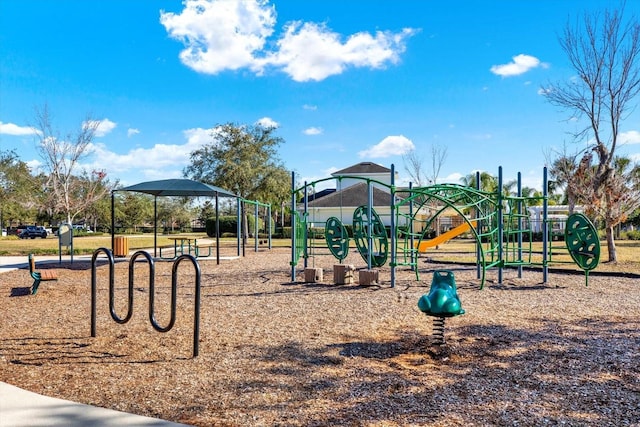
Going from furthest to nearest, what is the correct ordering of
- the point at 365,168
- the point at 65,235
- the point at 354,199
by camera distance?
1. the point at 365,168
2. the point at 354,199
3. the point at 65,235

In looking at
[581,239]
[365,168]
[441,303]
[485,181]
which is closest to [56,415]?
[441,303]

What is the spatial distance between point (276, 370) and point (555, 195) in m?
53.3

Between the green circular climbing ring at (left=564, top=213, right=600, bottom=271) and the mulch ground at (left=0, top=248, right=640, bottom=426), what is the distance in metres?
1.86

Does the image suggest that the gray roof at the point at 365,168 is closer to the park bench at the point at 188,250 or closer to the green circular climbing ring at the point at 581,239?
the park bench at the point at 188,250

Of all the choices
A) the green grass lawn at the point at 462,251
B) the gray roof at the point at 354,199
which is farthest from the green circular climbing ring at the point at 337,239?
the gray roof at the point at 354,199

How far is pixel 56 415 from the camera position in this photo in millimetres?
3473

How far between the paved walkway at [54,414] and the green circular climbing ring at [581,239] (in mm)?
10092

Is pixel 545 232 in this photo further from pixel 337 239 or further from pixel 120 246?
pixel 120 246

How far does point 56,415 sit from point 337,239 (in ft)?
34.5

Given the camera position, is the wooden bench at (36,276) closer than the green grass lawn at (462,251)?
Yes

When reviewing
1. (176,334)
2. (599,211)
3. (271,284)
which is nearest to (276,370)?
(176,334)

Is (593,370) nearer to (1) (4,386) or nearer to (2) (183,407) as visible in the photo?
(2) (183,407)

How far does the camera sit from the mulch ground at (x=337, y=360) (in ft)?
11.9

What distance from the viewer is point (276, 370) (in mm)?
4555
